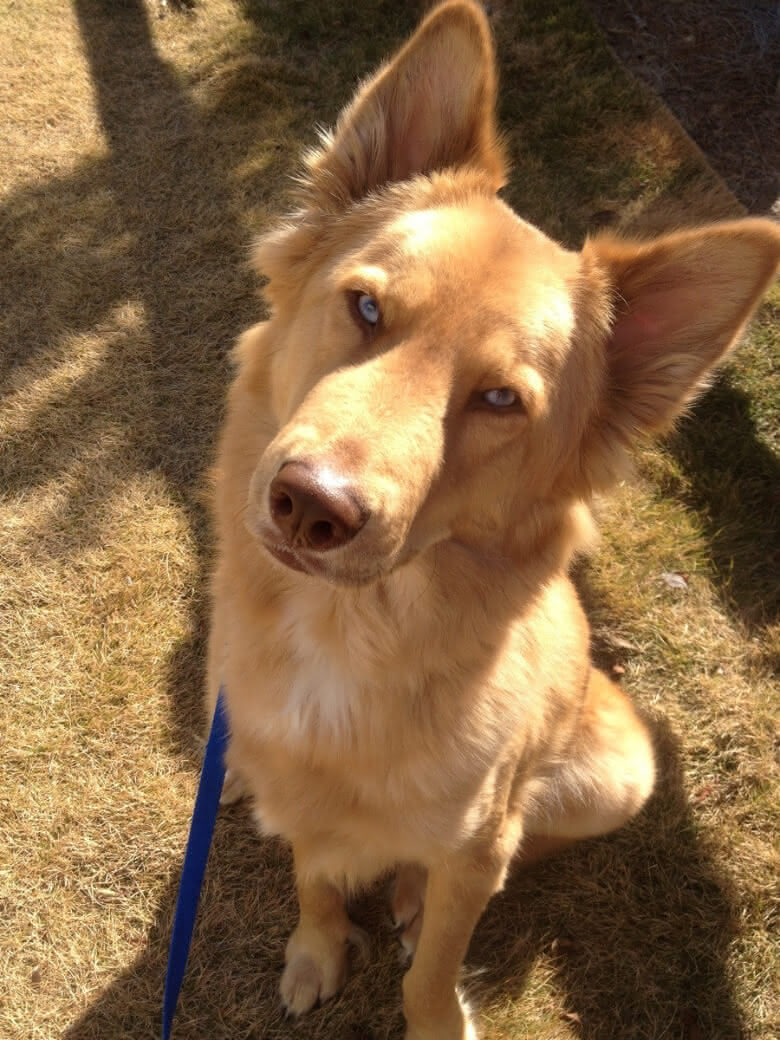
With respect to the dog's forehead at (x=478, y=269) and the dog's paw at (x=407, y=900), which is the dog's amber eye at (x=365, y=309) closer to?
the dog's forehead at (x=478, y=269)

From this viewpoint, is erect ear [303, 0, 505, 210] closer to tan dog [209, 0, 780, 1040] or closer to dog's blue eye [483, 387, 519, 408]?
tan dog [209, 0, 780, 1040]

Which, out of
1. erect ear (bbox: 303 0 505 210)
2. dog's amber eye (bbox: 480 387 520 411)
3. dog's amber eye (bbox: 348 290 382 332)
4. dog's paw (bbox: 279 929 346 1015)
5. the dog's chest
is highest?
erect ear (bbox: 303 0 505 210)

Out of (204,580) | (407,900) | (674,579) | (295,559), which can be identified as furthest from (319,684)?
(674,579)

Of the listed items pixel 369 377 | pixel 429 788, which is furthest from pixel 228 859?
pixel 369 377

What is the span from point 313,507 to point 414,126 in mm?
1331

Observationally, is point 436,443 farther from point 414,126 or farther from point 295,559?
point 414,126

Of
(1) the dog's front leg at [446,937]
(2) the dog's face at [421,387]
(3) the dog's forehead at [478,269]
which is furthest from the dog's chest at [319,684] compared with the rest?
(3) the dog's forehead at [478,269]

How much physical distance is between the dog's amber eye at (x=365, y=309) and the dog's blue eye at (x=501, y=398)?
0.32 m

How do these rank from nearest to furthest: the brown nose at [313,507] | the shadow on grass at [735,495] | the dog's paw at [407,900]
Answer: the brown nose at [313,507]
the dog's paw at [407,900]
the shadow on grass at [735,495]

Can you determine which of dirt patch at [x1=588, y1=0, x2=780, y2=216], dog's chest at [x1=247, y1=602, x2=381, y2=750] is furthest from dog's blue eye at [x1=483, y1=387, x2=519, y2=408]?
dirt patch at [x1=588, y1=0, x2=780, y2=216]

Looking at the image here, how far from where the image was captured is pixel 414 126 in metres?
2.24

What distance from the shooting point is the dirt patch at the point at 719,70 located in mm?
→ 5781

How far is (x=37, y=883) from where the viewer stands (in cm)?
304

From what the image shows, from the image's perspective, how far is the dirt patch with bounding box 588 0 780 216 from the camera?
19.0 feet
